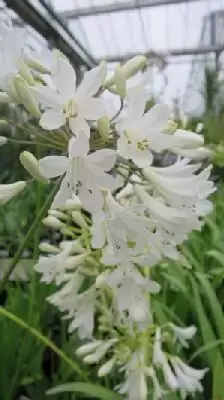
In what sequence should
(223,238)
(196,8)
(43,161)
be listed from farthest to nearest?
(196,8) < (223,238) < (43,161)

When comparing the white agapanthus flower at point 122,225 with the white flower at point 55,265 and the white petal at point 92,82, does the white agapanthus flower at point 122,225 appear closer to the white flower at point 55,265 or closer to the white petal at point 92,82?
the white petal at point 92,82

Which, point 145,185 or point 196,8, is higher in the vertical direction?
point 145,185

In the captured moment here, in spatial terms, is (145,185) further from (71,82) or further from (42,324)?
(42,324)

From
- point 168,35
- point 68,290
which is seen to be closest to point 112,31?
point 168,35

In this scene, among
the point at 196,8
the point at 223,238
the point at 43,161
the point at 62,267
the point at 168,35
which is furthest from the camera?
the point at 168,35

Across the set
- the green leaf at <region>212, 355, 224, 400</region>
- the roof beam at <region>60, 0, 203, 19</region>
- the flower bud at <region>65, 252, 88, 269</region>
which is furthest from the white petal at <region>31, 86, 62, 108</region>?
the roof beam at <region>60, 0, 203, 19</region>

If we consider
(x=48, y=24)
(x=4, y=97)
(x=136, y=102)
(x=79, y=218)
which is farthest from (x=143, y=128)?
(x=48, y=24)

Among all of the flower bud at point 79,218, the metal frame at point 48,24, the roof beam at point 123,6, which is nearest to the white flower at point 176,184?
the flower bud at point 79,218
